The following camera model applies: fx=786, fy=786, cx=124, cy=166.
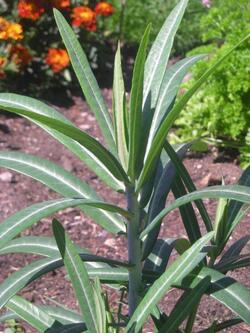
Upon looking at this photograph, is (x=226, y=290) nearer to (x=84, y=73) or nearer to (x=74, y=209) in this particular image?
(x=84, y=73)

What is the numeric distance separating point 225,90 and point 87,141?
2903 mm

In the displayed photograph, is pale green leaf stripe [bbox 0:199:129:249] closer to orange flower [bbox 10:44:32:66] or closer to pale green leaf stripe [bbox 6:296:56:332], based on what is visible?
pale green leaf stripe [bbox 6:296:56:332]

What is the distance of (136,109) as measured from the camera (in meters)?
2.02

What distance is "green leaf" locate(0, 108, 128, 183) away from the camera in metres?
1.86

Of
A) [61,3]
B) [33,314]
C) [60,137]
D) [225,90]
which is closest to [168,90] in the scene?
[60,137]

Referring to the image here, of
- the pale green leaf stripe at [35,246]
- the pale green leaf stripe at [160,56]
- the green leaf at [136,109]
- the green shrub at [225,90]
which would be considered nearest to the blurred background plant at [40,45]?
Answer: the green shrub at [225,90]

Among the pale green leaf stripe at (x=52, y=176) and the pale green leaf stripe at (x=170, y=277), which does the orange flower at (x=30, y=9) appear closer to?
the pale green leaf stripe at (x=52, y=176)

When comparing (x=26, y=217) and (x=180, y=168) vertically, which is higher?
(x=180, y=168)

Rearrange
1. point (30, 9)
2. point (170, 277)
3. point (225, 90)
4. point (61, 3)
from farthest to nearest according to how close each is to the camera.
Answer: point (61, 3) → point (30, 9) → point (225, 90) → point (170, 277)

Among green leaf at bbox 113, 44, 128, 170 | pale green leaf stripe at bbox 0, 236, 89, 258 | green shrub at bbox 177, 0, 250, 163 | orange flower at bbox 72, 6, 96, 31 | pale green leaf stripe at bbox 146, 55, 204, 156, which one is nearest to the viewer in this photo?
green leaf at bbox 113, 44, 128, 170

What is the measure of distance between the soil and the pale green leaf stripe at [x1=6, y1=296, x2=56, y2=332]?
1022 millimetres

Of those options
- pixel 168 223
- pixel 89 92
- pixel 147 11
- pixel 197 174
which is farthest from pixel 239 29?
pixel 89 92

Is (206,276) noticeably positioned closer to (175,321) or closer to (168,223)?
(175,321)

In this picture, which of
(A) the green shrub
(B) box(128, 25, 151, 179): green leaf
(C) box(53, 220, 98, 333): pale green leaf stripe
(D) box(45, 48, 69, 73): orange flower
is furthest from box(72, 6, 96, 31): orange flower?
(C) box(53, 220, 98, 333): pale green leaf stripe
